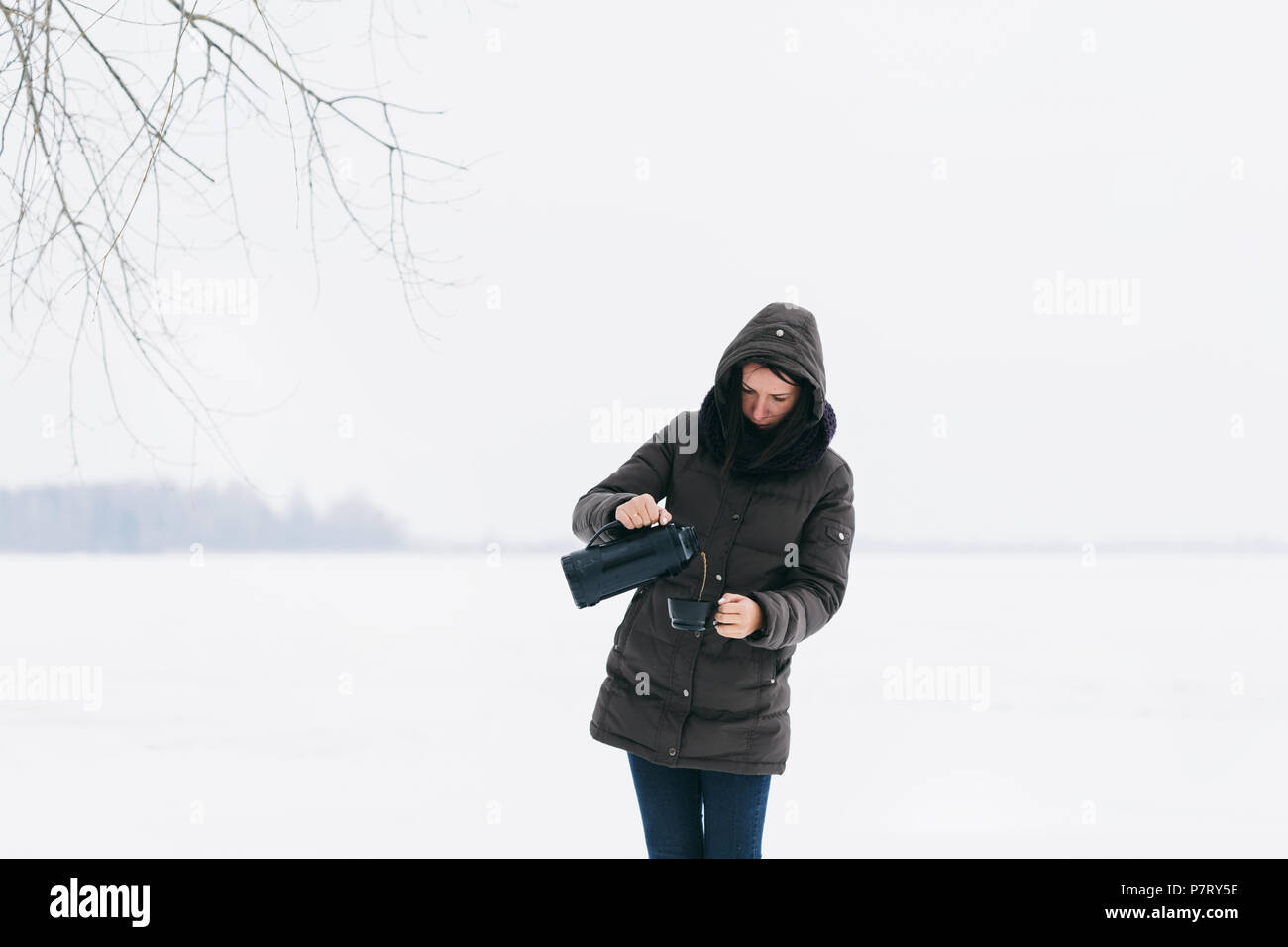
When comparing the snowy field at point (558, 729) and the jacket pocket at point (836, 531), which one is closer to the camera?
the jacket pocket at point (836, 531)

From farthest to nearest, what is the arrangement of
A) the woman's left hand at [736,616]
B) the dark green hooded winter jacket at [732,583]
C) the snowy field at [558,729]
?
the snowy field at [558,729] < the dark green hooded winter jacket at [732,583] < the woman's left hand at [736,616]

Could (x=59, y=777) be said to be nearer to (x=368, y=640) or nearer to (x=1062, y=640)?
(x=368, y=640)

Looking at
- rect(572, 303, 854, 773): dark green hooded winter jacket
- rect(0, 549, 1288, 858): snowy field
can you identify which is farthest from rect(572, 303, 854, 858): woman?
rect(0, 549, 1288, 858): snowy field

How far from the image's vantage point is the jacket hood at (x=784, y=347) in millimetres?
1650

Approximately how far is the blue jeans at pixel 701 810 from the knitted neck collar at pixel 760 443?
46 centimetres

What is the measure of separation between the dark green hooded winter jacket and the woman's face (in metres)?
0.02

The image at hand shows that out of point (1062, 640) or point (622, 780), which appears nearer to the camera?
point (622, 780)

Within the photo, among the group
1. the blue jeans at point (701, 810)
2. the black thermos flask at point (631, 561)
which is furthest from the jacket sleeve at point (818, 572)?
the blue jeans at point (701, 810)

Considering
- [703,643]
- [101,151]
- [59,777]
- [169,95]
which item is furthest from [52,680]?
[703,643]

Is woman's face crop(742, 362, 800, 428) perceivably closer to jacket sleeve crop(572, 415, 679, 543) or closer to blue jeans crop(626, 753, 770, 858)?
jacket sleeve crop(572, 415, 679, 543)

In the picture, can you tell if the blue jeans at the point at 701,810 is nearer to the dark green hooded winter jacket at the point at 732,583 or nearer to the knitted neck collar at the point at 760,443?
the dark green hooded winter jacket at the point at 732,583

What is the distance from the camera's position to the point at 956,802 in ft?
10.9

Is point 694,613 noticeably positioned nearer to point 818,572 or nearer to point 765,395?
point 818,572
